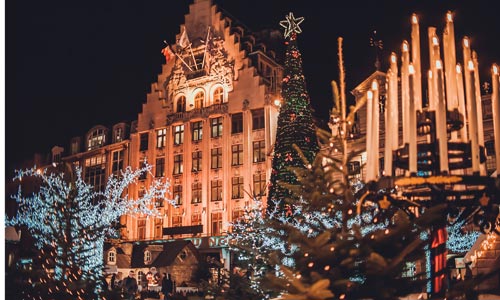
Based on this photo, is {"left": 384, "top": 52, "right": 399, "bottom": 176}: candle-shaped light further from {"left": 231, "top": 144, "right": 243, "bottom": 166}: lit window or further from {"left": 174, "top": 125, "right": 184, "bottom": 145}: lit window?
{"left": 174, "top": 125, "right": 184, "bottom": 145}: lit window

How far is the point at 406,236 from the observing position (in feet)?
18.3

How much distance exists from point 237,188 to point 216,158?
10.6 feet

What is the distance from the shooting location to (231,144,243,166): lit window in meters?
40.3

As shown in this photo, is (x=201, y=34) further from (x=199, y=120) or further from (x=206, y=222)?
(x=206, y=222)

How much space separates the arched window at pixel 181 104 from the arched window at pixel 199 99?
116 centimetres

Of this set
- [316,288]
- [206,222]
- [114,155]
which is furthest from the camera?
[114,155]

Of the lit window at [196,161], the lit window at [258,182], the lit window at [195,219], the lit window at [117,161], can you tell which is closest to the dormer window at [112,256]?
the lit window at [195,219]

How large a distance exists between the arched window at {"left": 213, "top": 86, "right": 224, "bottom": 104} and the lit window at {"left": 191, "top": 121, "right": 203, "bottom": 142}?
2.22 meters

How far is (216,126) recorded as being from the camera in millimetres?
42000

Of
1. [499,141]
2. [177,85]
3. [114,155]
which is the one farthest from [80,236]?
[114,155]

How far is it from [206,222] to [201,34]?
1559cm

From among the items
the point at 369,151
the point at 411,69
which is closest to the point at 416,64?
the point at 411,69

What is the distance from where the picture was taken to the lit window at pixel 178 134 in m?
43.5

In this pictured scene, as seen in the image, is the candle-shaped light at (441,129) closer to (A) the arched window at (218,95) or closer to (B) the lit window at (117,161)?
(A) the arched window at (218,95)
